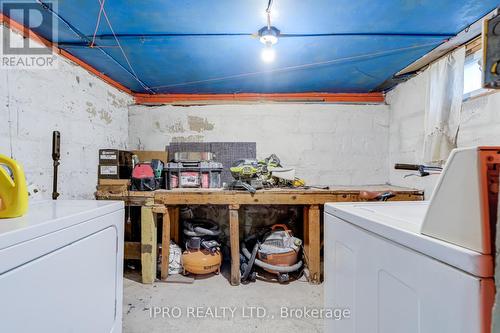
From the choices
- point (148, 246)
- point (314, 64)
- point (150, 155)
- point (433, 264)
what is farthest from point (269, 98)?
point (433, 264)

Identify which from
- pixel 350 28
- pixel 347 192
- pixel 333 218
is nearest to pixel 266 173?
pixel 347 192

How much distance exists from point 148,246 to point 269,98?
2164mm

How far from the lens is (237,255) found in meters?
2.38

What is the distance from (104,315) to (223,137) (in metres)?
2.41

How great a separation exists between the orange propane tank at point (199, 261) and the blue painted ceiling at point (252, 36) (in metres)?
1.76

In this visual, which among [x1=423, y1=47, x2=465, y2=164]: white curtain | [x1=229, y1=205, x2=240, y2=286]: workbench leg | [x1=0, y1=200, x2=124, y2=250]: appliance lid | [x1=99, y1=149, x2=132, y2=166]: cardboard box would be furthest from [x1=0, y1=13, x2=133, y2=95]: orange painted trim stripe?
[x1=423, y1=47, x2=465, y2=164]: white curtain

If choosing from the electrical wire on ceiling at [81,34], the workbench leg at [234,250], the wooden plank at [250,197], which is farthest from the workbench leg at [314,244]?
the electrical wire on ceiling at [81,34]

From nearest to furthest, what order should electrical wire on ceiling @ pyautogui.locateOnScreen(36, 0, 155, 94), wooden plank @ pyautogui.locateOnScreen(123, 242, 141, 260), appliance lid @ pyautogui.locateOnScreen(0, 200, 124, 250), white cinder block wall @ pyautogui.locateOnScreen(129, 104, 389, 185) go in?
appliance lid @ pyautogui.locateOnScreen(0, 200, 124, 250) → electrical wire on ceiling @ pyautogui.locateOnScreen(36, 0, 155, 94) → wooden plank @ pyautogui.locateOnScreen(123, 242, 141, 260) → white cinder block wall @ pyautogui.locateOnScreen(129, 104, 389, 185)

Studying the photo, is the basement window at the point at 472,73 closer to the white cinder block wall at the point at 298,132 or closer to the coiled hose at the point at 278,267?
the white cinder block wall at the point at 298,132

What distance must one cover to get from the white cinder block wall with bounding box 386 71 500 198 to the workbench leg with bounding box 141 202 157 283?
2593mm

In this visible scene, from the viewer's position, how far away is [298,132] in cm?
321

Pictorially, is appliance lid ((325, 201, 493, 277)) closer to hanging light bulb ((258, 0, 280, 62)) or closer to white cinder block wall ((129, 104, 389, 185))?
hanging light bulb ((258, 0, 280, 62))

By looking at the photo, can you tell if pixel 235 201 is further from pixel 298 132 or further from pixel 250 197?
pixel 298 132

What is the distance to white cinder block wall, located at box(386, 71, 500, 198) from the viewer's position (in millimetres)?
1816
